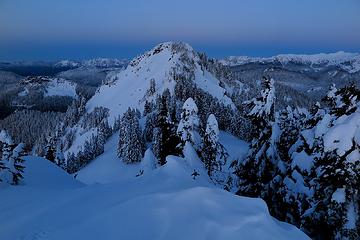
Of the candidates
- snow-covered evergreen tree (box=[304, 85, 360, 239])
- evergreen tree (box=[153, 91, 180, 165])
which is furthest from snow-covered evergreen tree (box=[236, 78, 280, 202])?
evergreen tree (box=[153, 91, 180, 165])

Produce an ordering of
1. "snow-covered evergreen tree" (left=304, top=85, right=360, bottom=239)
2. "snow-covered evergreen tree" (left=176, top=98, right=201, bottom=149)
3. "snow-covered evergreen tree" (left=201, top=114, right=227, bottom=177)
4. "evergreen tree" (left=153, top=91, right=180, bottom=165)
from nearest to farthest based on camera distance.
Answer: "snow-covered evergreen tree" (left=304, top=85, right=360, bottom=239), "snow-covered evergreen tree" (left=176, top=98, right=201, bottom=149), "snow-covered evergreen tree" (left=201, top=114, right=227, bottom=177), "evergreen tree" (left=153, top=91, right=180, bottom=165)

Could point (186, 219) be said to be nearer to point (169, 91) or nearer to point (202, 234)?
point (202, 234)

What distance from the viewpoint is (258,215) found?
10586 mm

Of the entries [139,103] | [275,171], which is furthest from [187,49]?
[275,171]

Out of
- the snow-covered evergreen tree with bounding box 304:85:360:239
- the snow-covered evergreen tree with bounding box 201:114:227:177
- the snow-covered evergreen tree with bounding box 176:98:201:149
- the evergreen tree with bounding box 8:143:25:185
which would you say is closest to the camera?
the snow-covered evergreen tree with bounding box 304:85:360:239

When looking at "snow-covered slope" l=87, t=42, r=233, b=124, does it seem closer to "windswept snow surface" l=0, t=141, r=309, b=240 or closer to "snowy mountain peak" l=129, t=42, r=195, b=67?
"snowy mountain peak" l=129, t=42, r=195, b=67

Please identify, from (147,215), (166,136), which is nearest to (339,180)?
(147,215)

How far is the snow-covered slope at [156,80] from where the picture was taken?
150 metres

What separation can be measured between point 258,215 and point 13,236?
712 cm

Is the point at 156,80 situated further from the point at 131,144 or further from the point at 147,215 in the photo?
the point at 147,215

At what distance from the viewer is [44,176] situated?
2552 centimetres

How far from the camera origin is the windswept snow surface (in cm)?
994

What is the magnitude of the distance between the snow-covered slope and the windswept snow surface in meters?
121

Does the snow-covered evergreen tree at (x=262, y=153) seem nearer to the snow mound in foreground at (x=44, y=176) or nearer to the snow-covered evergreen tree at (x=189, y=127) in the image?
the snow mound in foreground at (x=44, y=176)
